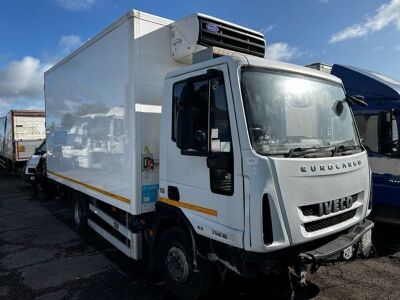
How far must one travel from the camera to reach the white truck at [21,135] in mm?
18734

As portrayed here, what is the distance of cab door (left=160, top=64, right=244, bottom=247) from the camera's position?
3258 mm

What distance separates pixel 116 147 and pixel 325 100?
267 centimetres

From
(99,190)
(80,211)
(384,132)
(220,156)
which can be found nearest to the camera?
(220,156)

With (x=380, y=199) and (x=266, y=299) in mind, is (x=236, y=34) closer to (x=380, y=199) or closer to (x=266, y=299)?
(x=266, y=299)

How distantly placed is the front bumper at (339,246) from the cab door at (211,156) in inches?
27.8

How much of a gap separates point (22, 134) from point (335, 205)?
19061 mm

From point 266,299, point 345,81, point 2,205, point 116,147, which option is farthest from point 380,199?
point 2,205

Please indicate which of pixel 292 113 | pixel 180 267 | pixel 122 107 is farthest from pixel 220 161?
pixel 122 107

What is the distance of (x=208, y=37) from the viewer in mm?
4359

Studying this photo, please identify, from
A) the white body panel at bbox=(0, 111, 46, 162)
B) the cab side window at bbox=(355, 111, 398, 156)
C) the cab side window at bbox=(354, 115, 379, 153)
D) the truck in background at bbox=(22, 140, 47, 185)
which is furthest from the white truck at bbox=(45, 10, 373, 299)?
the white body panel at bbox=(0, 111, 46, 162)

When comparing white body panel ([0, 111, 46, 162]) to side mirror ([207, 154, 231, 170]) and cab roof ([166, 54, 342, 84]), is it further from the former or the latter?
side mirror ([207, 154, 231, 170])

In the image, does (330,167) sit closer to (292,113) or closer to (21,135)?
(292,113)

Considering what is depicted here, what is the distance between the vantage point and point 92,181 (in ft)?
19.1

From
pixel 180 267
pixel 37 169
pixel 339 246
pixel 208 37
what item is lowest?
pixel 180 267
